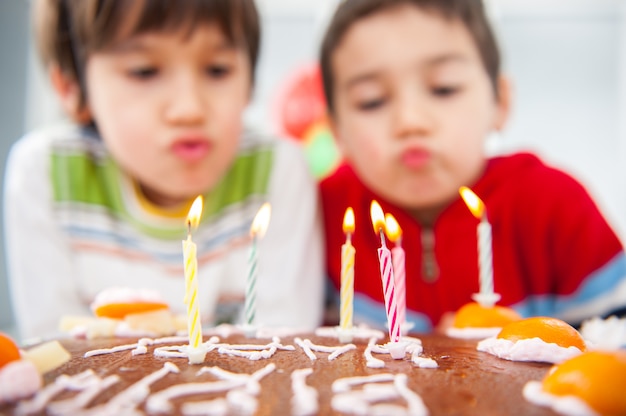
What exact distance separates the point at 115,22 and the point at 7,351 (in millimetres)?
930

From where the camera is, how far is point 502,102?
5.50 feet

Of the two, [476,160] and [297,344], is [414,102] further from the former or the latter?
[297,344]

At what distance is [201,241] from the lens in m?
1.63

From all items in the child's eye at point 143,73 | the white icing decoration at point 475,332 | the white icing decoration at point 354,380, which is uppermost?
the child's eye at point 143,73

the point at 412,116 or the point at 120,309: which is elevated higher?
the point at 412,116

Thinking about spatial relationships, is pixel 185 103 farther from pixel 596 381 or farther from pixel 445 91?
pixel 596 381

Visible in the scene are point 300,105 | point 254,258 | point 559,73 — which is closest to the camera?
point 254,258

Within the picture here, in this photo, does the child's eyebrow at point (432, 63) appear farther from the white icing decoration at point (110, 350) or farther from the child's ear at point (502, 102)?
the white icing decoration at point (110, 350)

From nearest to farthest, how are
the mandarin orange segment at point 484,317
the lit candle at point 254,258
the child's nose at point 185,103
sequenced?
the lit candle at point 254,258 < the mandarin orange segment at point 484,317 < the child's nose at point 185,103

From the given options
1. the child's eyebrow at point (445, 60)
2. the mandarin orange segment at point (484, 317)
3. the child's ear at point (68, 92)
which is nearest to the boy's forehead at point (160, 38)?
the child's ear at point (68, 92)

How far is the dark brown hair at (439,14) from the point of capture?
146 cm

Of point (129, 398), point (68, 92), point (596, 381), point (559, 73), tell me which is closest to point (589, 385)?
point (596, 381)

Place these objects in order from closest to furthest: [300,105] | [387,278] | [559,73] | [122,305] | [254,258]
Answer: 1. [387,278]
2. [254,258]
3. [122,305]
4. [300,105]
5. [559,73]

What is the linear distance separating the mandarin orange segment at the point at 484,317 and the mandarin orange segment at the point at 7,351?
74 cm
